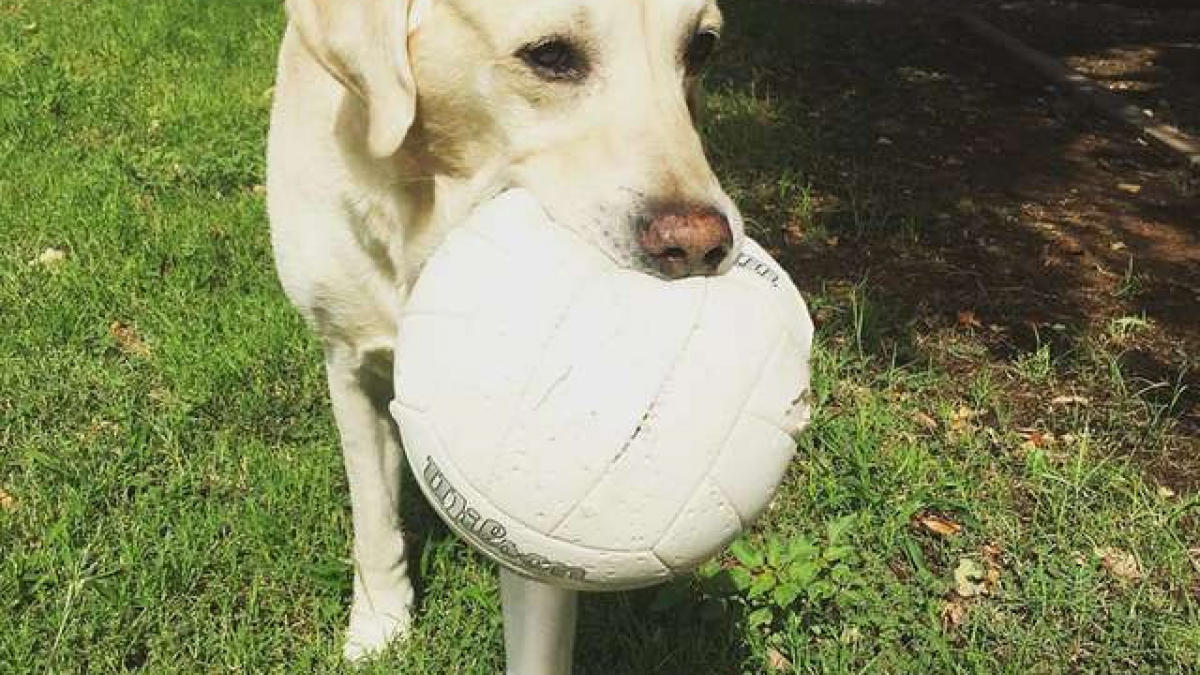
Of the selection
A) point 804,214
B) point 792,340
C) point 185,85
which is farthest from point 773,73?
point 792,340

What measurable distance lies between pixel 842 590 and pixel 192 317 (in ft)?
7.50

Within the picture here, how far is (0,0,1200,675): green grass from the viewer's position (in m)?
2.90

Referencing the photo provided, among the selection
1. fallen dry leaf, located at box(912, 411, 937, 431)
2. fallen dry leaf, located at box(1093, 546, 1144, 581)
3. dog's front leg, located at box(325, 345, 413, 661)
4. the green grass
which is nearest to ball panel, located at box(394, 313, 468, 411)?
dog's front leg, located at box(325, 345, 413, 661)

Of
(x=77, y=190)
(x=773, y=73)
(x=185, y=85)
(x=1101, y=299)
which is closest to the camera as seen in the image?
(x=1101, y=299)

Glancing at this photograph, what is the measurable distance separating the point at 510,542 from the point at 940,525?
1.90 m

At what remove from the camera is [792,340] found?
1877mm

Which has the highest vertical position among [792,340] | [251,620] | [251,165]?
[792,340]

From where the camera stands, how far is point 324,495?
3312 millimetres

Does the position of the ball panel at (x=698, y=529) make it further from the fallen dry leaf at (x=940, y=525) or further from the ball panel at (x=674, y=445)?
the fallen dry leaf at (x=940, y=525)

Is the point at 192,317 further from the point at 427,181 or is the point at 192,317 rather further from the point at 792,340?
the point at 792,340

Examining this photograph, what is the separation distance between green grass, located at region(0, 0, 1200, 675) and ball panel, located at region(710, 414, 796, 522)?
3.67 feet

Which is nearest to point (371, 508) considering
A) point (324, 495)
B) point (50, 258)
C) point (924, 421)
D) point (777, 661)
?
point (324, 495)

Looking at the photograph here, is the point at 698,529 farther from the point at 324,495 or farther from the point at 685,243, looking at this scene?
the point at 324,495

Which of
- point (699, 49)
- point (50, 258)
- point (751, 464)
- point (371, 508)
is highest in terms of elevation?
point (699, 49)
